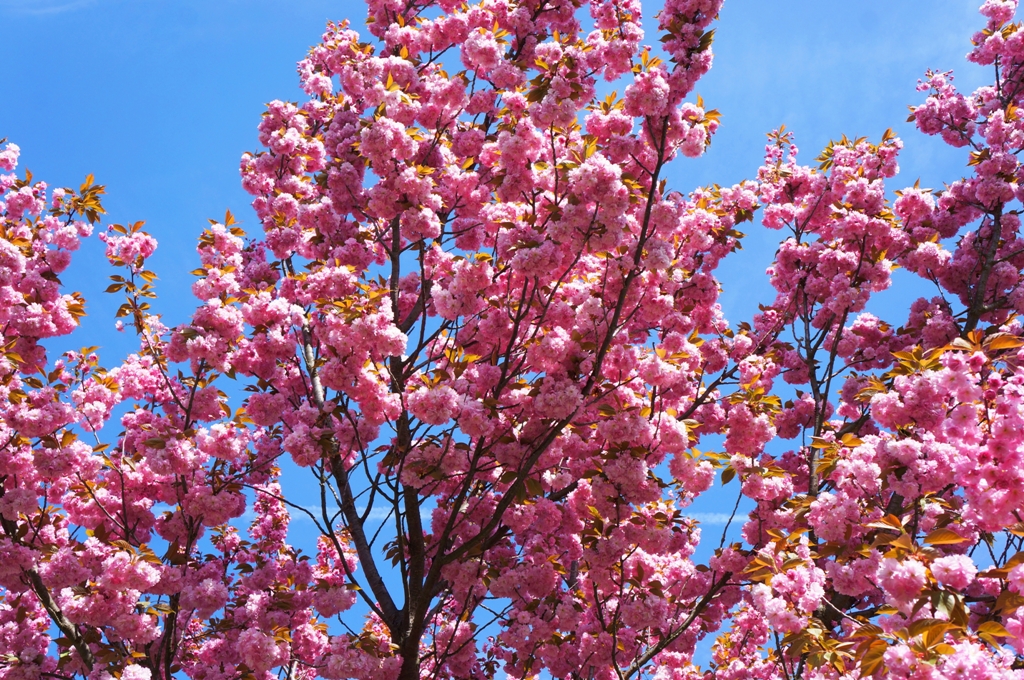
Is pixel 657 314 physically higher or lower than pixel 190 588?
higher

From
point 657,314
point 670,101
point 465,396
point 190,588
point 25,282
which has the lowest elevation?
point 190,588

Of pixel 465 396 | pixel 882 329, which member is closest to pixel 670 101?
pixel 465 396

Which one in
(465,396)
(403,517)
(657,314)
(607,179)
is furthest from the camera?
(403,517)

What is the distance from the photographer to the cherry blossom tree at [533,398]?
4742mm

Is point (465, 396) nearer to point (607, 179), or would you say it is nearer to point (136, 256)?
point (607, 179)

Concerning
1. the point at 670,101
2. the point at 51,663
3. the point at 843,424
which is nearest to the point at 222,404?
the point at 51,663

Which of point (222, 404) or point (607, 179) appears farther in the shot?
point (222, 404)

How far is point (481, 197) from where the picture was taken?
678 centimetres

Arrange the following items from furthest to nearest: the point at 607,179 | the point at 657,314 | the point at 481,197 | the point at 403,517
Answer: the point at 481,197 → the point at 403,517 → the point at 657,314 → the point at 607,179

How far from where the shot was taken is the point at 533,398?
536cm

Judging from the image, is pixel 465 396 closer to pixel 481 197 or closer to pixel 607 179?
pixel 607 179

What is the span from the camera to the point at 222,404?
6.62m

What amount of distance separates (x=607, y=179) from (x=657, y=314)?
1.33 m

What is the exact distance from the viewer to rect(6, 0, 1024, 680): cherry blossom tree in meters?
4.74
